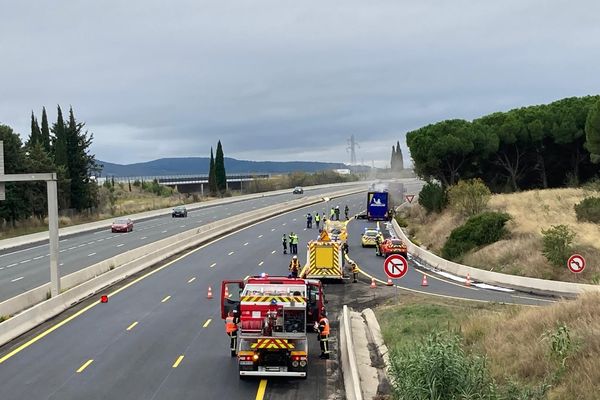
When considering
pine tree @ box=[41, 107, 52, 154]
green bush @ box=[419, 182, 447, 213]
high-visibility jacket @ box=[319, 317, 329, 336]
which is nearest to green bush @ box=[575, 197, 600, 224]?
green bush @ box=[419, 182, 447, 213]

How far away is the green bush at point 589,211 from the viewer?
4381cm

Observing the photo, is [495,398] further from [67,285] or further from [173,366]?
[67,285]

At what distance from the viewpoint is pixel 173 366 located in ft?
56.0

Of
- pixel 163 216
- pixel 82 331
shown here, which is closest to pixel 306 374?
pixel 82 331

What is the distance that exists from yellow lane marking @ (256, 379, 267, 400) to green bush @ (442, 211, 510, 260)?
1132 inches

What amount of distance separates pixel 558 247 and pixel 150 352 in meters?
23.5

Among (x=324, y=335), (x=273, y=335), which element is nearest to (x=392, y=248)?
(x=324, y=335)

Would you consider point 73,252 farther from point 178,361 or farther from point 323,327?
point 323,327

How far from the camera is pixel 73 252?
154 feet

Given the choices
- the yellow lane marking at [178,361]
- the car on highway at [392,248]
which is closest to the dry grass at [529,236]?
the car on highway at [392,248]

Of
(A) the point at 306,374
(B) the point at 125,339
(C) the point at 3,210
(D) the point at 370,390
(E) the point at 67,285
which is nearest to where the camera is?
(D) the point at 370,390

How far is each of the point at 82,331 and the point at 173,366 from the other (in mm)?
6195

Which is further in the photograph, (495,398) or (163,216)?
(163,216)

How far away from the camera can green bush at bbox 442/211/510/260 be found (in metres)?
42.4
